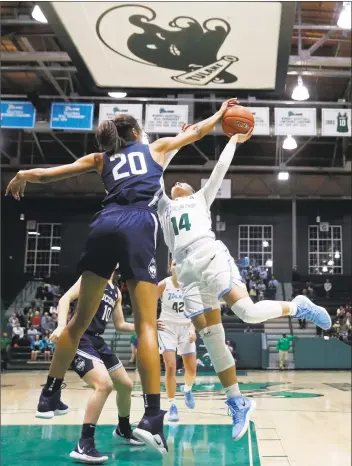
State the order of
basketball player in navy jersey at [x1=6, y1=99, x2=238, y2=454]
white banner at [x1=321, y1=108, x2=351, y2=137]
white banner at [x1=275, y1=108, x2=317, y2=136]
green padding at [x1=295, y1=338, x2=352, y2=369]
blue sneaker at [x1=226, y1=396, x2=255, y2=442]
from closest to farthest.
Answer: basketball player in navy jersey at [x1=6, y1=99, x2=238, y2=454], blue sneaker at [x1=226, y1=396, x2=255, y2=442], white banner at [x1=275, y1=108, x2=317, y2=136], white banner at [x1=321, y1=108, x2=351, y2=137], green padding at [x1=295, y1=338, x2=352, y2=369]

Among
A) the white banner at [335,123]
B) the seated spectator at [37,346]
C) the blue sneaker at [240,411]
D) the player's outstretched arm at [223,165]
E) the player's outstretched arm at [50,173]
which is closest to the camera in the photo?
the player's outstretched arm at [50,173]

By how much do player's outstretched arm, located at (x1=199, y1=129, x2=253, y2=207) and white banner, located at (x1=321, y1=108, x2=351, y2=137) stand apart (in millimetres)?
11211

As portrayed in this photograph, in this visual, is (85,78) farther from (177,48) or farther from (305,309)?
(305,309)

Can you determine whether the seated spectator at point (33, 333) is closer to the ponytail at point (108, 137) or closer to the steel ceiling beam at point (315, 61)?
the ponytail at point (108, 137)

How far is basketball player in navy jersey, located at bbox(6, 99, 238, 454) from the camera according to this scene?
9.62ft

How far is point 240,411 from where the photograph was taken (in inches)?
138

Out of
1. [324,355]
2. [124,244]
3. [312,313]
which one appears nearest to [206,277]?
[312,313]

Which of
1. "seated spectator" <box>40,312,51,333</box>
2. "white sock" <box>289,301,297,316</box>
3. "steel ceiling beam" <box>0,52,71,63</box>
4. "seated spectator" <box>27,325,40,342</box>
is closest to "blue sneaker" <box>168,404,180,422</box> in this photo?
"seated spectator" <box>40,312,51,333</box>

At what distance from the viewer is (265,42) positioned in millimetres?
9938

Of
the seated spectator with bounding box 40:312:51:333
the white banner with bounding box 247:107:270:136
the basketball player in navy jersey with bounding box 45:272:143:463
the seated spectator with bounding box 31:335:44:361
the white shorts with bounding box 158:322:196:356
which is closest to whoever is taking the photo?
the basketball player in navy jersey with bounding box 45:272:143:463

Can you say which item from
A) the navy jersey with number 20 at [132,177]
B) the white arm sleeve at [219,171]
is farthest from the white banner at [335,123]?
the navy jersey with number 20 at [132,177]

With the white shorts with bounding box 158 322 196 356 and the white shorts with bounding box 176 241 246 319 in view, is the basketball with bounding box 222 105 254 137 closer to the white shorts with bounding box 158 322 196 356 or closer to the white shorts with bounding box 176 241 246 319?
the white shorts with bounding box 176 241 246 319

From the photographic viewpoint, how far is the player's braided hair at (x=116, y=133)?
10.4 ft

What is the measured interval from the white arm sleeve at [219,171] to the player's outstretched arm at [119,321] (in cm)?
138
